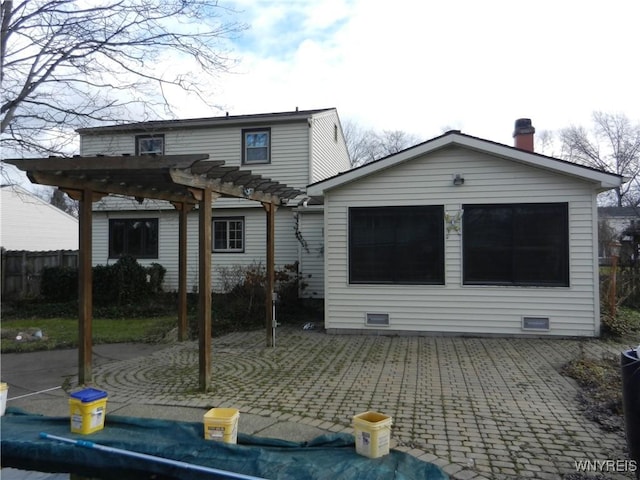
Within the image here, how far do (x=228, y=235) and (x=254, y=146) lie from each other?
9.80 feet

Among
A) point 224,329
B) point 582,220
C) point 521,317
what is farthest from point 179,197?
point 582,220

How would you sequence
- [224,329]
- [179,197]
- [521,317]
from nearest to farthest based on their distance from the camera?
[179,197], [521,317], [224,329]

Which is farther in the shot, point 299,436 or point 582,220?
point 582,220

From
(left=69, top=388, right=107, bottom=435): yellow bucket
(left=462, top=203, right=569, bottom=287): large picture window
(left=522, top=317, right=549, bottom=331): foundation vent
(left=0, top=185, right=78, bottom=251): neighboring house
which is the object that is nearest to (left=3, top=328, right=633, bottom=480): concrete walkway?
(left=522, top=317, right=549, bottom=331): foundation vent

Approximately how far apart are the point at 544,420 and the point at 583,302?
479 centimetres

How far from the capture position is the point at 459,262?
906cm

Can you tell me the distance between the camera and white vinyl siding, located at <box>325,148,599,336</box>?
8.60 metres

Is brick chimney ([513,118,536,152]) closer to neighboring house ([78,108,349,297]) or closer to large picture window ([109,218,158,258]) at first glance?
neighboring house ([78,108,349,297])

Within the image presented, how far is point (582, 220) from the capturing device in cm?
859

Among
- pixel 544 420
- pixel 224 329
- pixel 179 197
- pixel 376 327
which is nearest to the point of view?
pixel 544 420

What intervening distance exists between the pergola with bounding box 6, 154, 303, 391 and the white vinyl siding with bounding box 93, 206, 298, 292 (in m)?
6.65

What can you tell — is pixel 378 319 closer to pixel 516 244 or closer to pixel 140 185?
pixel 516 244

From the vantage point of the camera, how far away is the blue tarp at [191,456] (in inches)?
131

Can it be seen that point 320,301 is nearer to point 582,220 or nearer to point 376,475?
point 582,220
